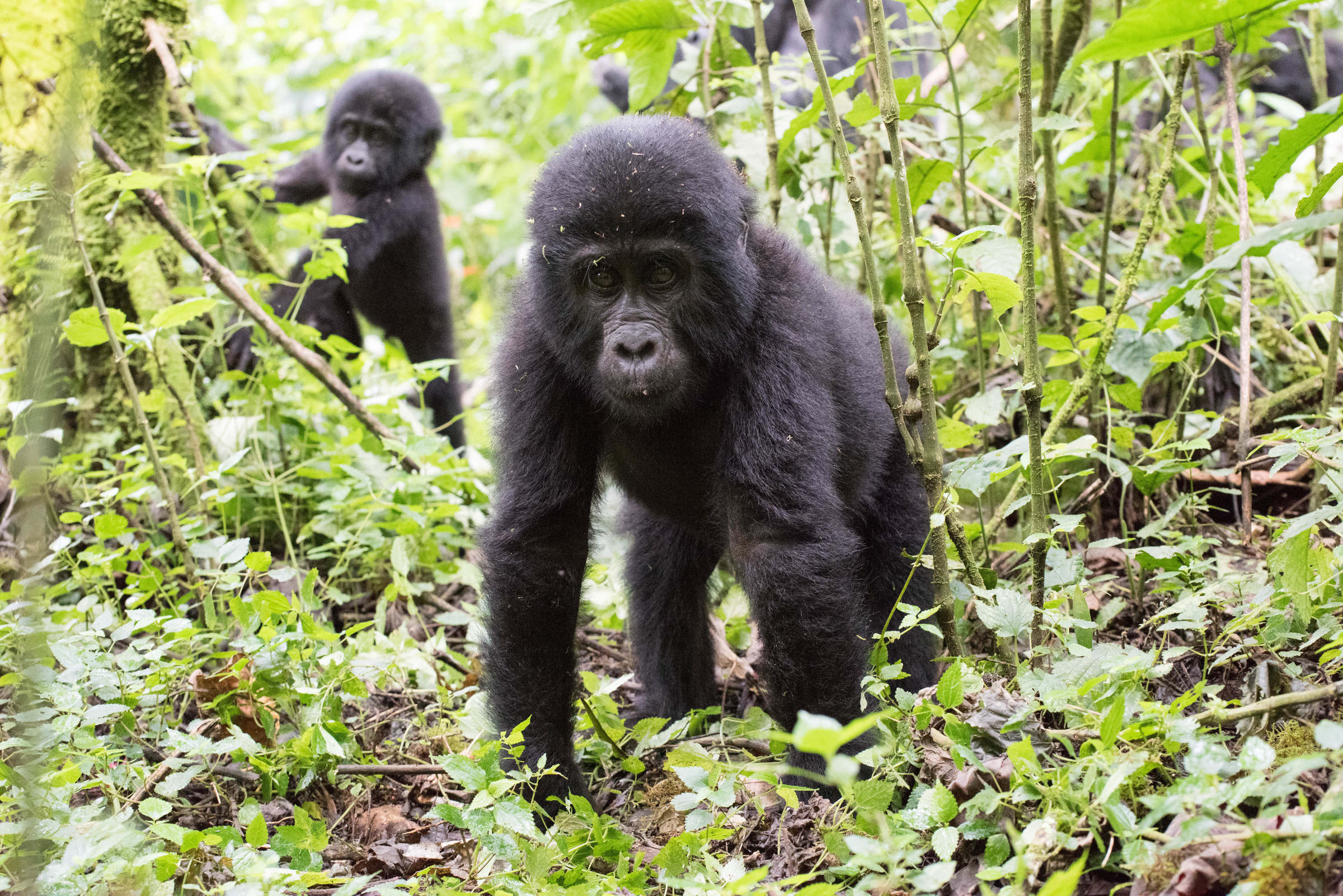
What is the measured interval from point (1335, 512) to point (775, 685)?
4.54ft

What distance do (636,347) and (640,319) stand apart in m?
0.12

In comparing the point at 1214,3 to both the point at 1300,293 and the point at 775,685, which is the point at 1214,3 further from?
the point at 1300,293

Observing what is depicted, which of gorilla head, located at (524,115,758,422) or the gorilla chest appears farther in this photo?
the gorilla chest

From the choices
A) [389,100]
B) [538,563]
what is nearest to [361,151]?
[389,100]

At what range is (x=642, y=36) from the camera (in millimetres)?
4055

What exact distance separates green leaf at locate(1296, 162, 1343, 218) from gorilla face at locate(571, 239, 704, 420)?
1.54m

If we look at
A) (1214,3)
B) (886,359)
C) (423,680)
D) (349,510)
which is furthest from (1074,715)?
(349,510)

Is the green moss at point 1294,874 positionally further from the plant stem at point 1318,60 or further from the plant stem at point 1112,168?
the plant stem at point 1318,60

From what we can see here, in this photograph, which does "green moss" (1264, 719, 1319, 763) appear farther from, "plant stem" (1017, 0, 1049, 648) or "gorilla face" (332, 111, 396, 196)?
"gorilla face" (332, 111, 396, 196)

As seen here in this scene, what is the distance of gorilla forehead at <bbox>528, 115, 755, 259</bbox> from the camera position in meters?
3.03

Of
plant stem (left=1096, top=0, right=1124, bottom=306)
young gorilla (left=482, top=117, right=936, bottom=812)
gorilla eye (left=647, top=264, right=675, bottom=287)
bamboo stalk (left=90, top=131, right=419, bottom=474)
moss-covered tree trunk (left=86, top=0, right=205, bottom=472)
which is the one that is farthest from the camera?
moss-covered tree trunk (left=86, top=0, right=205, bottom=472)

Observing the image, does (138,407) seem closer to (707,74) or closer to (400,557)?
(400,557)

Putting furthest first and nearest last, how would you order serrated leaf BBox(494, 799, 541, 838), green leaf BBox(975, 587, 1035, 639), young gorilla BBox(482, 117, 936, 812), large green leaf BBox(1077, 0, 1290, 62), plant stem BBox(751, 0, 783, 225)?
plant stem BBox(751, 0, 783, 225) < young gorilla BBox(482, 117, 936, 812) < green leaf BBox(975, 587, 1035, 639) < serrated leaf BBox(494, 799, 541, 838) < large green leaf BBox(1077, 0, 1290, 62)

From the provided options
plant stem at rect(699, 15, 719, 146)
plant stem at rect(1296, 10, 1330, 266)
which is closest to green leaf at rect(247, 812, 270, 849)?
plant stem at rect(699, 15, 719, 146)
